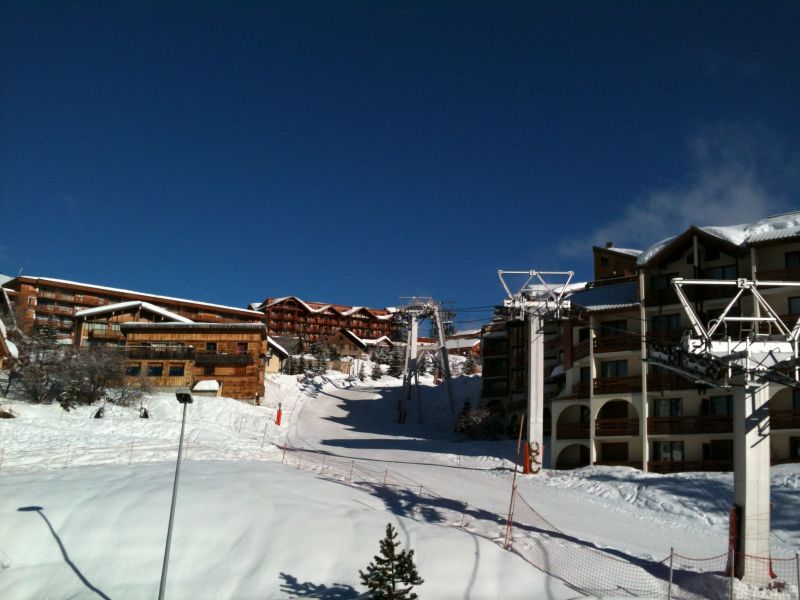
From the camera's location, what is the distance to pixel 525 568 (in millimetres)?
18641

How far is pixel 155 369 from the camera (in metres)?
57.6

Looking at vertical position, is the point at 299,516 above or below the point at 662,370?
below

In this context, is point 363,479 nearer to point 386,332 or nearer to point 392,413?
point 392,413

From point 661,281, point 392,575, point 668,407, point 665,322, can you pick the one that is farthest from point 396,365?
point 392,575

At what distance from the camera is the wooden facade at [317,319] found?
134 metres

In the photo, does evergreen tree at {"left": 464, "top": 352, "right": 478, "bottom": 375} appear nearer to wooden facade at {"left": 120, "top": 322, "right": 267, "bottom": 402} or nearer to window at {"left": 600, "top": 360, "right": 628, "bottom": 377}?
wooden facade at {"left": 120, "top": 322, "right": 267, "bottom": 402}

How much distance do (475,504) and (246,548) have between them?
1067 centimetres

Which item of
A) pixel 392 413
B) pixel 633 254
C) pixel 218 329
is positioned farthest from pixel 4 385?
pixel 633 254

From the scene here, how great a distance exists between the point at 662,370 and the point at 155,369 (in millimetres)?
40647

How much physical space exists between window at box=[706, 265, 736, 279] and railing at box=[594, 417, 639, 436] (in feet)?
32.1

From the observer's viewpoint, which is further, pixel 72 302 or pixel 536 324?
pixel 72 302

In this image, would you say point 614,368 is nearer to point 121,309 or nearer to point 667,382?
point 667,382

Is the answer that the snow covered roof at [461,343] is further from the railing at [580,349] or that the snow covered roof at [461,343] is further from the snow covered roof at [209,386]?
the railing at [580,349]

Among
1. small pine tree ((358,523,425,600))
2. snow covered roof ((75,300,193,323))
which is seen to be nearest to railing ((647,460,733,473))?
small pine tree ((358,523,425,600))
